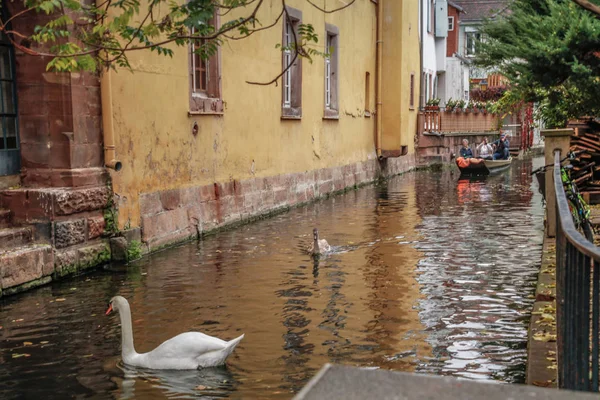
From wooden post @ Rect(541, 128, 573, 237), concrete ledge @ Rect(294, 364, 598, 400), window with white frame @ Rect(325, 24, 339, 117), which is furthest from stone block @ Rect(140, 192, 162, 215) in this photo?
window with white frame @ Rect(325, 24, 339, 117)

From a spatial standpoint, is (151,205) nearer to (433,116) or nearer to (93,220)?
(93,220)

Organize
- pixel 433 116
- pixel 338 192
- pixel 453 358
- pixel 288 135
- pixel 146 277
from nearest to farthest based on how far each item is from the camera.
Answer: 1. pixel 453 358
2. pixel 146 277
3. pixel 288 135
4. pixel 338 192
5. pixel 433 116

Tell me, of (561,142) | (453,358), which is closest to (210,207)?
(561,142)

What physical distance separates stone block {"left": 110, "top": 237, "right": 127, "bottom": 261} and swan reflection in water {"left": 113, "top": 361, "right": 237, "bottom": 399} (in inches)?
185

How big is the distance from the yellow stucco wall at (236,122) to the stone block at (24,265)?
5.81 feet

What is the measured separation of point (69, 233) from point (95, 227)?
599 mm

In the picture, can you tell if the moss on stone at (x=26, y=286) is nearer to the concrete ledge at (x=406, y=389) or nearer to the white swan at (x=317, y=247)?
the white swan at (x=317, y=247)

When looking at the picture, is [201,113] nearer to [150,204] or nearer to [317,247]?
[150,204]

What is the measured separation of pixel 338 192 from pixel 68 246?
12.6m

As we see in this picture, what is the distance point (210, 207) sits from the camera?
45.9 ft

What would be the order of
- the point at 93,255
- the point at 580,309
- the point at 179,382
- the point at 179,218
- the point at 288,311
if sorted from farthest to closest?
the point at 179,218
the point at 93,255
the point at 288,311
the point at 179,382
the point at 580,309

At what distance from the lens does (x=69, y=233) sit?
10.1m

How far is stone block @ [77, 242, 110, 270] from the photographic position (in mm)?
10289

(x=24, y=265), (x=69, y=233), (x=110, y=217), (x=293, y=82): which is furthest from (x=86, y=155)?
(x=293, y=82)
